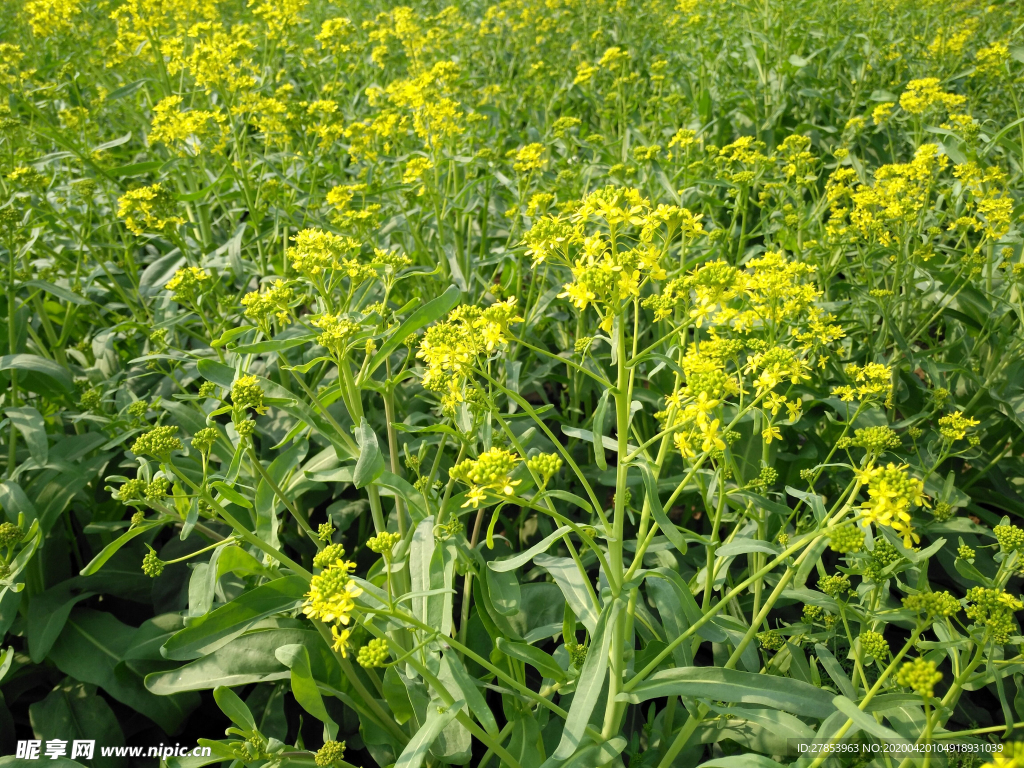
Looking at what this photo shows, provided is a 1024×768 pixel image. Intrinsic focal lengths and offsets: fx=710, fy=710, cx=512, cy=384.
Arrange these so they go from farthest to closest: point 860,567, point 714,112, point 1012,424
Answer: point 714,112
point 1012,424
point 860,567

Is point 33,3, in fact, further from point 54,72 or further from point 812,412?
point 812,412

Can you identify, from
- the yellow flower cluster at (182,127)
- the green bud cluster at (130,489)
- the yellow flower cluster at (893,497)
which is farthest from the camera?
the yellow flower cluster at (182,127)

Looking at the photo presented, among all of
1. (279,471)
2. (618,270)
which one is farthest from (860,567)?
(279,471)

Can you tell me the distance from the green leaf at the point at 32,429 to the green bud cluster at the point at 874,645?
2987mm

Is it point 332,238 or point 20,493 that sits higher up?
point 332,238

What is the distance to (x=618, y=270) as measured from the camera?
5.72 ft

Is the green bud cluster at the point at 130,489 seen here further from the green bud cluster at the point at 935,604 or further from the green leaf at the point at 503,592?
the green bud cluster at the point at 935,604

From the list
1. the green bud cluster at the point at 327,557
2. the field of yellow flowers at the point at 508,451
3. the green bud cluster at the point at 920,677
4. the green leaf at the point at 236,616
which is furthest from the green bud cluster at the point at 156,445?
the green bud cluster at the point at 920,677

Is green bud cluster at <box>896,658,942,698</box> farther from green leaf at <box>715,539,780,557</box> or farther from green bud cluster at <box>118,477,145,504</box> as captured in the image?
green bud cluster at <box>118,477,145,504</box>

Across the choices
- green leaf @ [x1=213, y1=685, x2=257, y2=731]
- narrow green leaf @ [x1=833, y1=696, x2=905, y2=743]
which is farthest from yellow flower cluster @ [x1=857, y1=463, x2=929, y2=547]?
green leaf @ [x1=213, y1=685, x2=257, y2=731]

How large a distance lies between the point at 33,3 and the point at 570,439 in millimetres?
4278

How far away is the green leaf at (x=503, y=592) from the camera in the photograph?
2176 millimetres

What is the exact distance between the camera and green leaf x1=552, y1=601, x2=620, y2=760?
5.45ft

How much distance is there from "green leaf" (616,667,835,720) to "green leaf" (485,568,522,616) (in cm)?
49
